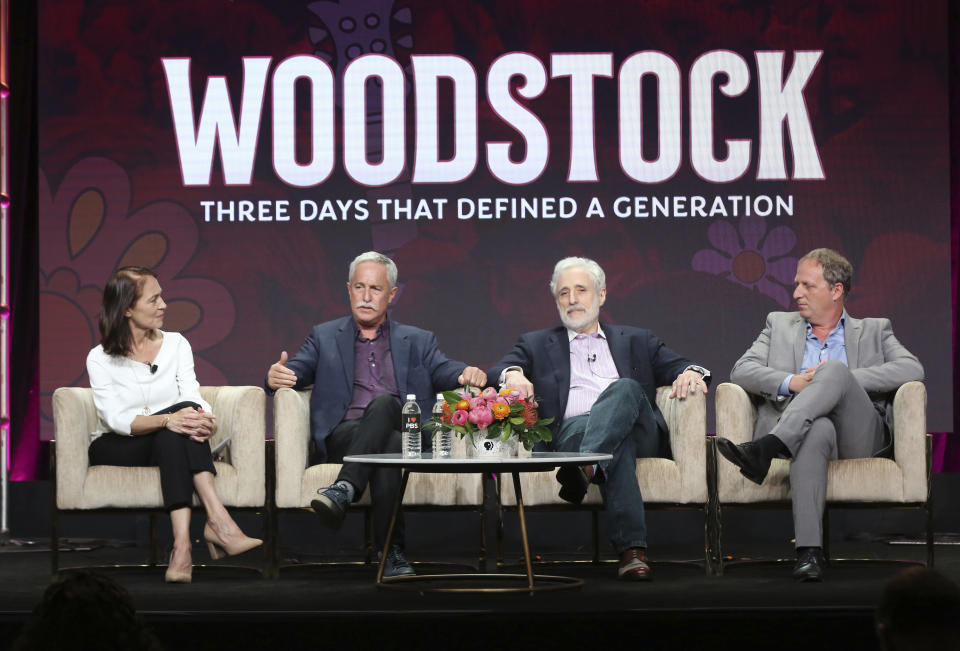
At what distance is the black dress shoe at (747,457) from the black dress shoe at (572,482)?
46 centimetres

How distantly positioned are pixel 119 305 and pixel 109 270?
1398 millimetres

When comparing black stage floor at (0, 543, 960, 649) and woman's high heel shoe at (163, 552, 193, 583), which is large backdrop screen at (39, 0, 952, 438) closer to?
woman's high heel shoe at (163, 552, 193, 583)

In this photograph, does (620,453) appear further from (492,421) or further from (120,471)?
(120,471)

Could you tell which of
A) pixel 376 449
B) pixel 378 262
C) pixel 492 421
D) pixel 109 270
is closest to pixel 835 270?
pixel 492 421

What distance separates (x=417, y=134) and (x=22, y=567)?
2.47 meters

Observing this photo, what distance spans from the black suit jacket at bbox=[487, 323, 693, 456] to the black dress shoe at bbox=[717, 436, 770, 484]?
1.62 ft

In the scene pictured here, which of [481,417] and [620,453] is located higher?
[481,417]

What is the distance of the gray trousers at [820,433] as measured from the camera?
159 inches

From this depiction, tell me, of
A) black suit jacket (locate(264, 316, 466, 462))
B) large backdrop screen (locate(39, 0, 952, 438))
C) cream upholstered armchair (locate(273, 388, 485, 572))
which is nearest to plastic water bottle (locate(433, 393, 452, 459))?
cream upholstered armchair (locate(273, 388, 485, 572))

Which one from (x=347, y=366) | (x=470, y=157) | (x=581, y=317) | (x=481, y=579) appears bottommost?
(x=481, y=579)

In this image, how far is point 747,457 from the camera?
4.08 m


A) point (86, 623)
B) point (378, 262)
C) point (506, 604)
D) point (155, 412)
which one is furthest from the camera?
point (378, 262)

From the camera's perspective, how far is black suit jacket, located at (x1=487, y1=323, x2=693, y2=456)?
4570 millimetres

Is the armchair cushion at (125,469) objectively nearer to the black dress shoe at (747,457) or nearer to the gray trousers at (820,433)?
the black dress shoe at (747,457)
